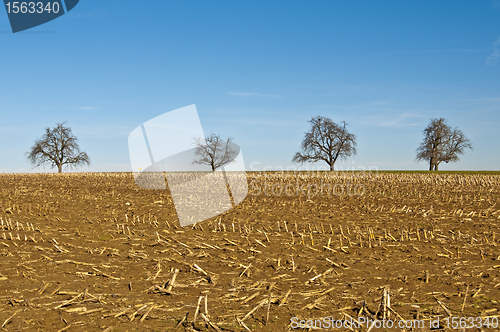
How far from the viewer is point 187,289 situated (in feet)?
21.2

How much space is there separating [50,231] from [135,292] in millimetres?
6768

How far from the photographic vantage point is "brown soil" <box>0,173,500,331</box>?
5434 millimetres

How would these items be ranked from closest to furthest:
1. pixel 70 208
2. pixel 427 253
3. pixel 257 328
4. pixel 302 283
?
pixel 257 328, pixel 302 283, pixel 427 253, pixel 70 208

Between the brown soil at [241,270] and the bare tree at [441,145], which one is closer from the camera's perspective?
the brown soil at [241,270]

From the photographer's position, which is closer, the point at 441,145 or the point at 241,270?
the point at 241,270

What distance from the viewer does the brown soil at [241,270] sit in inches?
214

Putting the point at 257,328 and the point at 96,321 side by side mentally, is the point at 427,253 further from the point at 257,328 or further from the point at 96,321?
the point at 96,321

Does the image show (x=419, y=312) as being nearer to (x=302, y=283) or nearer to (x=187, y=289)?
(x=302, y=283)

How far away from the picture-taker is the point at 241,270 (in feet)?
24.8

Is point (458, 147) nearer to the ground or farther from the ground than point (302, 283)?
farther from the ground

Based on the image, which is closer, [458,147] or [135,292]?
[135,292]

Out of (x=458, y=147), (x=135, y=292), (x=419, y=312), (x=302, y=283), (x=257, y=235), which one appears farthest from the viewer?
(x=458, y=147)

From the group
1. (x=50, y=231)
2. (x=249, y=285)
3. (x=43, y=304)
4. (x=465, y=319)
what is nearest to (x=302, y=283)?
(x=249, y=285)

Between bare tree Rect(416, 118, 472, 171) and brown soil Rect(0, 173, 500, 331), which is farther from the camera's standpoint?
bare tree Rect(416, 118, 472, 171)
